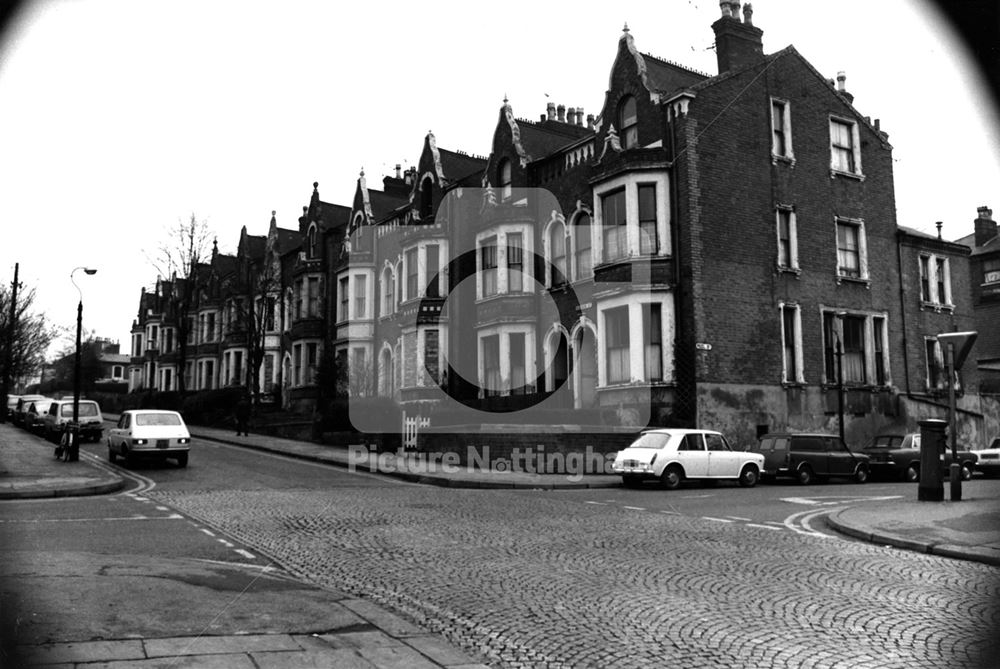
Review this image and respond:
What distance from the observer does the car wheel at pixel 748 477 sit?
21.6m

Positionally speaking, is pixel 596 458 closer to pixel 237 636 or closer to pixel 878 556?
→ pixel 878 556

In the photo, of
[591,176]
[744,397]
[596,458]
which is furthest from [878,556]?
[591,176]

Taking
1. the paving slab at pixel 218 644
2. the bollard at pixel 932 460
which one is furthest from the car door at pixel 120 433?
the bollard at pixel 932 460

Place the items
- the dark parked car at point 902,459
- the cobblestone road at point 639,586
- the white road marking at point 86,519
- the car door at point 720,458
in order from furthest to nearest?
1. the dark parked car at point 902,459
2. the car door at point 720,458
3. the white road marking at point 86,519
4. the cobblestone road at point 639,586

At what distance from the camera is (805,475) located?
2273 cm

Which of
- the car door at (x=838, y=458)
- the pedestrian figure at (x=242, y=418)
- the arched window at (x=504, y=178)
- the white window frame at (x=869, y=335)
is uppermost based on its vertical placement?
the arched window at (x=504, y=178)

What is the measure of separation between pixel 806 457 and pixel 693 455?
4192 millimetres

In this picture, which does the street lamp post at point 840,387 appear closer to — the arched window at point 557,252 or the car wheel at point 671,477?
the car wheel at point 671,477

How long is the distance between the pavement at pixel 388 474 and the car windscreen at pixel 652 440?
1243 mm

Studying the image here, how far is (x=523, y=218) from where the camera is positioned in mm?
31297

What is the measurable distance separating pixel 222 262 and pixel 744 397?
1975 inches

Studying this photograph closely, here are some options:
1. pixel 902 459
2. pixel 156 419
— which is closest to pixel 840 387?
pixel 902 459

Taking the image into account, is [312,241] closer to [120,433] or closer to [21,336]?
[21,336]

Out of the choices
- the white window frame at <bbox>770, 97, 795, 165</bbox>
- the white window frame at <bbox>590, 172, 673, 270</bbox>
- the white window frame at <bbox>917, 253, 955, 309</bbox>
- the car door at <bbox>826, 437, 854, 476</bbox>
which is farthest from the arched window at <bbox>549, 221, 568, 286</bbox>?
the white window frame at <bbox>917, 253, 955, 309</bbox>
